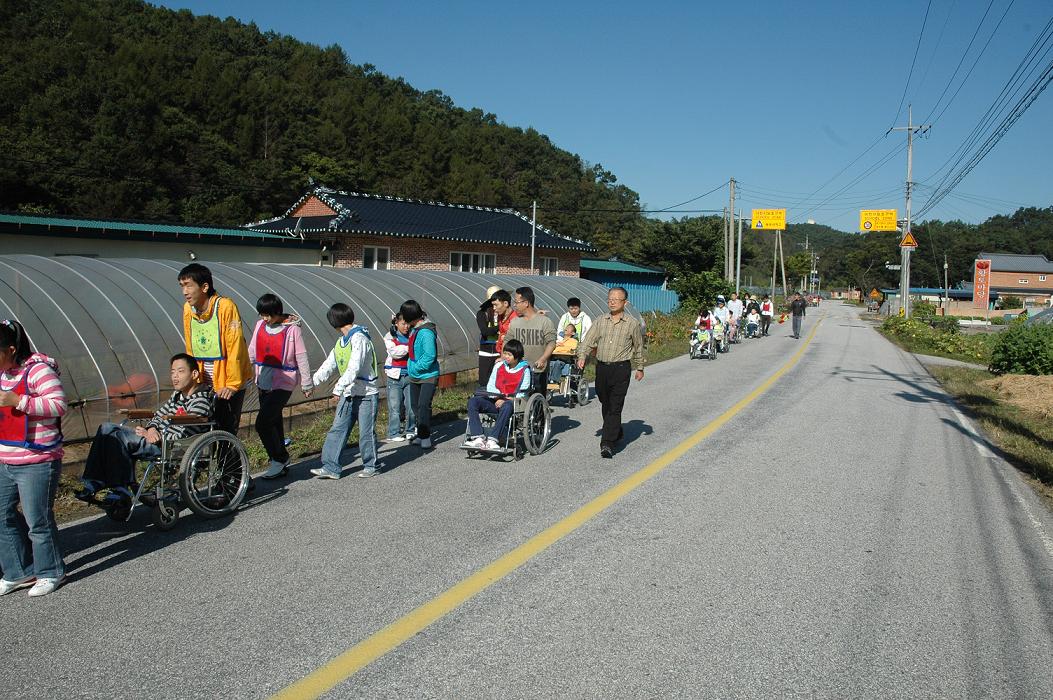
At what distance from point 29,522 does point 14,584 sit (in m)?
0.36

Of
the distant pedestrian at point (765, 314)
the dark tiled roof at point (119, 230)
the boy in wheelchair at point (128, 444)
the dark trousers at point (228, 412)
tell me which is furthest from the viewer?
the distant pedestrian at point (765, 314)

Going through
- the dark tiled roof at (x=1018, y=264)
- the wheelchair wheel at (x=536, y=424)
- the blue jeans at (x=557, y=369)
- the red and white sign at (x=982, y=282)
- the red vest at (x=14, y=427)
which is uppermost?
the dark tiled roof at (x=1018, y=264)

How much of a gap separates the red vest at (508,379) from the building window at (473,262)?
25951 mm

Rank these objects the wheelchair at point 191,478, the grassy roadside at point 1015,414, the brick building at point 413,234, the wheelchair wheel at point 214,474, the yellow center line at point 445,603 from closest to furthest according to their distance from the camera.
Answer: the yellow center line at point 445,603, the wheelchair at point 191,478, the wheelchair wheel at point 214,474, the grassy roadside at point 1015,414, the brick building at point 413,234

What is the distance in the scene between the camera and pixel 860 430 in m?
10.5

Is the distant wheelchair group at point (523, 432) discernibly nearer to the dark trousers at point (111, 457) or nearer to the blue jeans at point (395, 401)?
the blue jeans at point (395, 401)

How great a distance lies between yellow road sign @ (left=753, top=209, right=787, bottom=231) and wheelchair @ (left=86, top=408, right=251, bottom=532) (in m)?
50.9

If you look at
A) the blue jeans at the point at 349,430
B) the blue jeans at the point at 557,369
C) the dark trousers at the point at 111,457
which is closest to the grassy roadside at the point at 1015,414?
the blue jeans at the point at 557,369

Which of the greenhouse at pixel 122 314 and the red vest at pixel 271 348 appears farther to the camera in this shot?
the greenhouse at pixel 122 314

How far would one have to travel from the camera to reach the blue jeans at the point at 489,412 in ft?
26.2

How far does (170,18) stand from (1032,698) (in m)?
62.5

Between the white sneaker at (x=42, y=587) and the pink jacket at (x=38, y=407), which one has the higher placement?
the pink jacket at (x=38, y=407)

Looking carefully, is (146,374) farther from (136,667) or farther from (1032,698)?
(1032,698)

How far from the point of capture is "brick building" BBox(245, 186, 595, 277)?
30.5 meters
